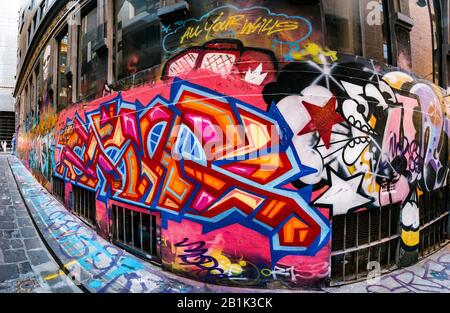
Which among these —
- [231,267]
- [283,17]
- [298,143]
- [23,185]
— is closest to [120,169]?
[231,267]

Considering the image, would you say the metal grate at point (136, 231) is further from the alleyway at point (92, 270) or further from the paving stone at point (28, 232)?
the paving stone at point (28, 232)

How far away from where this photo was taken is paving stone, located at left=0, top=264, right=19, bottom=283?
4207 millimetres

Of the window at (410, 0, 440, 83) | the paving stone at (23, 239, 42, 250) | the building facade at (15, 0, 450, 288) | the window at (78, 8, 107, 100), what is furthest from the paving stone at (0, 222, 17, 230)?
the window at (410, 0, 440, 83)

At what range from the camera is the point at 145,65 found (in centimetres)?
533

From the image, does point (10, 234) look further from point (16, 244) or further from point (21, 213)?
point (21, 213)

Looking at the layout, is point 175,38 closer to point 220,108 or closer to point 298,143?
point 220,108

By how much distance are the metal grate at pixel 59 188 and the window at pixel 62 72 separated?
318 cm

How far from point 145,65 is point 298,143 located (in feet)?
13.1

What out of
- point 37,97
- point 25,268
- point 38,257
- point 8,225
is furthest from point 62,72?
point 25,268

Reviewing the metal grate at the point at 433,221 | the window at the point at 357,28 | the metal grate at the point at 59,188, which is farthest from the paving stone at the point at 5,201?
the metal grate at the point at 433,221

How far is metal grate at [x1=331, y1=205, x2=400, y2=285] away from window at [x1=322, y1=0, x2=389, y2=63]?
3.35 m

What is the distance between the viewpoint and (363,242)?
178 inches

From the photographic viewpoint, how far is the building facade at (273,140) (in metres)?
3.99

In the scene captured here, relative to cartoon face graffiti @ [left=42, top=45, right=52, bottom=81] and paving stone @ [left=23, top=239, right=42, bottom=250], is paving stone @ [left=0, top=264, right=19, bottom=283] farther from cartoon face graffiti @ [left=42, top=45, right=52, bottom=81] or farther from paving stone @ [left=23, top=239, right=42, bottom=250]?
cartoon face graffiti @ [left=42, top=45, right=52, bottom=81]
